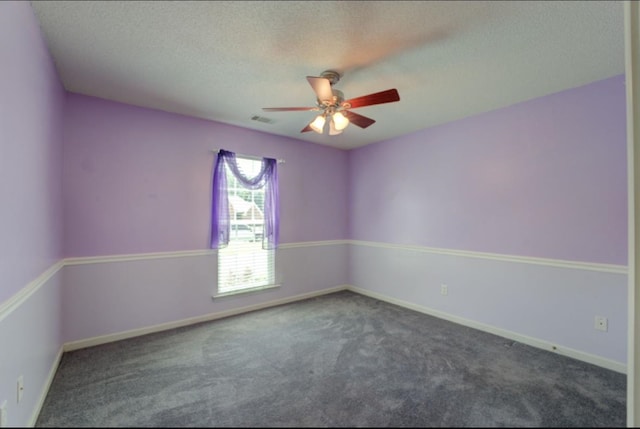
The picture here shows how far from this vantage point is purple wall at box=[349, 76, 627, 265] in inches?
93.6

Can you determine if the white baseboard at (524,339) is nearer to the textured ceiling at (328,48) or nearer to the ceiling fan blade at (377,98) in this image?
the textured ceiling at (328,48)

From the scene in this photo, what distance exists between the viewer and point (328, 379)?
A: 1.71 m

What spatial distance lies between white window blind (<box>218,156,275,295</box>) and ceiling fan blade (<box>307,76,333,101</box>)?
193 cm

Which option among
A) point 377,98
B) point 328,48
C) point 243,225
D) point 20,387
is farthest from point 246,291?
point 328,48

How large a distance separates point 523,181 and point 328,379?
272cm

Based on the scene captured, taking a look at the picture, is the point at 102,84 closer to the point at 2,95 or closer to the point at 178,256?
the point at 2,95

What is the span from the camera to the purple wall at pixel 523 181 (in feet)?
7.80

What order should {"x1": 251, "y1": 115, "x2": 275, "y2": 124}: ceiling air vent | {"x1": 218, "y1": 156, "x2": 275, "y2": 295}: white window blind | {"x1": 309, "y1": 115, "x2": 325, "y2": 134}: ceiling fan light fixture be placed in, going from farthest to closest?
{"x1": 218, "y1": 156, "x2": 275, "y2": 295}: white window blind → {"x1": 251, "y1": 115, "x2": 275, "y2": 124}: ceiling air vent → {"x1": 309, "y1": 115, "x2": 325, "y2": 134}: ceiling fan light fixture

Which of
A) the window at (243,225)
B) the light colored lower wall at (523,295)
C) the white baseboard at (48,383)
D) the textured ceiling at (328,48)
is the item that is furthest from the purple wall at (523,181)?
the white baseboard at (48,383)

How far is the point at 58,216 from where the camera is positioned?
2445mm

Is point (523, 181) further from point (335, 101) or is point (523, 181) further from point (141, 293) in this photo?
point (141, 293)

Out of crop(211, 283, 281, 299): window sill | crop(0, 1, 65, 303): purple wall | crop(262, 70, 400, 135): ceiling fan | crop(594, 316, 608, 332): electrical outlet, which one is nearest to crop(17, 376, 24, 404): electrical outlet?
crop(0, 1, 65, 303): purple wall

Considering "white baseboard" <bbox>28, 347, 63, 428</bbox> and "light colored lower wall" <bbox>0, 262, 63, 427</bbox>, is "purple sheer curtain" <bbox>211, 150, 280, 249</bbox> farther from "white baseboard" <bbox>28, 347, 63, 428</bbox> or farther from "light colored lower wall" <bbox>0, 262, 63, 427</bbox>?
"white baseboard" <bbox>28, 347, 63, 428</bbox>

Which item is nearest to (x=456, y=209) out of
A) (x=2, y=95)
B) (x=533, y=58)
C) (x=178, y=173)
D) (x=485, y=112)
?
(x=485, y=112)
